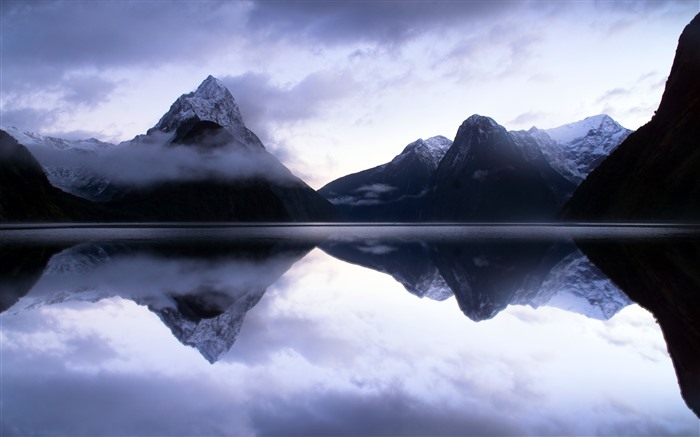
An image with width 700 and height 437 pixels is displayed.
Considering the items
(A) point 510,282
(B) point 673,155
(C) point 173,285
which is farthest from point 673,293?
(B) point 673,155

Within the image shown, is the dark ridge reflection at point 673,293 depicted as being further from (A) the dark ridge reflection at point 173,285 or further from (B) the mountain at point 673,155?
(B) the mountain at point 673,155

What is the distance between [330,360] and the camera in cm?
1642

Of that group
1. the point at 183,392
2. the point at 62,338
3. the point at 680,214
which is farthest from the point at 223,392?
the point at 680,214

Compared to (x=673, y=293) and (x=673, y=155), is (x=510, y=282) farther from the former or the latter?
(x=673, y=155)

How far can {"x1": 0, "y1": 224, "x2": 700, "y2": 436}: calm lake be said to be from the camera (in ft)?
38.7

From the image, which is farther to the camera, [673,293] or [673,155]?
[673,155]

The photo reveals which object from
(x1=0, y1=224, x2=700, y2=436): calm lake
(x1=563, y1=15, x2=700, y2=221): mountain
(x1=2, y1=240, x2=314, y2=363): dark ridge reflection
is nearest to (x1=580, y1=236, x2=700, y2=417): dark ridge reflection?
(x1=0, y1=224, x2=700, y2=436): calm lake

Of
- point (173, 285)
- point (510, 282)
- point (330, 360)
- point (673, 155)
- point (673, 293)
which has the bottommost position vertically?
point (330, 360)

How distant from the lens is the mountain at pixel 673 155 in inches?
6619

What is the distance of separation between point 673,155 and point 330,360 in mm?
191766

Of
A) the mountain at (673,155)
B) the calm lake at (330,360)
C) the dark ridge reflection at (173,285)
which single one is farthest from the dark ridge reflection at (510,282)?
the mountain at (673,155)

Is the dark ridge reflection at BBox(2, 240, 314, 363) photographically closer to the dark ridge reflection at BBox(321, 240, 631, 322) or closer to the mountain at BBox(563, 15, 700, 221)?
the dark ridge reflection at BBox(321, 240, 631, 322)

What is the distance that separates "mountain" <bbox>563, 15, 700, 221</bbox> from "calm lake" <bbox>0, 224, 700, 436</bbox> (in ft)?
534

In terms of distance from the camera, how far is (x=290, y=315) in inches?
945
